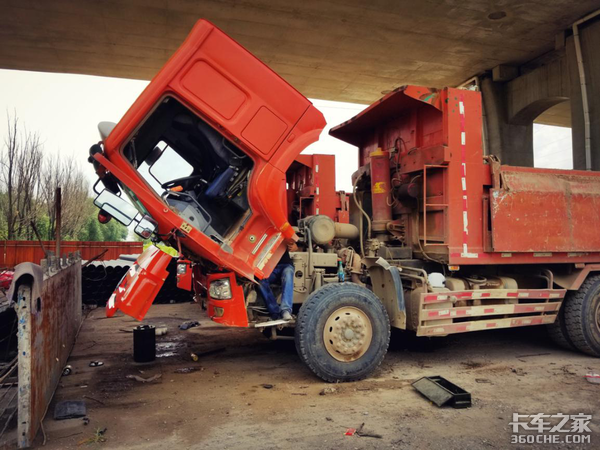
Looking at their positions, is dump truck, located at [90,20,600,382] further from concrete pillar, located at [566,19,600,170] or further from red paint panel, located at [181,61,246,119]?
concrete pillar, located at [566,19,600,170]

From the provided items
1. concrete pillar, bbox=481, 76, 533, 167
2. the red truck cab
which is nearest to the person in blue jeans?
the red truck cab

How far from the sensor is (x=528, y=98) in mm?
14242

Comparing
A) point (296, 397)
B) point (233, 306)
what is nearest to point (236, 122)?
point (233, 306)

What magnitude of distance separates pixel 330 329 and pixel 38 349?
2.72m

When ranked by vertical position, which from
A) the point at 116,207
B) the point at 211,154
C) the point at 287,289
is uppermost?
the point at 211,154

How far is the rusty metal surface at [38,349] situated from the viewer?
11.2 feet

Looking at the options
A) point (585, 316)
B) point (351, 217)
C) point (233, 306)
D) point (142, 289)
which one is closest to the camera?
point (233, 306)

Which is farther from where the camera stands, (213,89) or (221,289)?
(221,289)

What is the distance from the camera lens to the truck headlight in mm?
4691

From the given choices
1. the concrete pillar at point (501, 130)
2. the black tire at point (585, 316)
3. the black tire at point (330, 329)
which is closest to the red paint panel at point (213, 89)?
the black tire at point (330, 329)

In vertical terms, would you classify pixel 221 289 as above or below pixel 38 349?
above

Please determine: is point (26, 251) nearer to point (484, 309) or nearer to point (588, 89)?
point (484, 309)

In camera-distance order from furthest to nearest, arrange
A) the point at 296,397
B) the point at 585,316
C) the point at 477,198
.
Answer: the point at 585,316
the point at 477,198
the point at 296,397

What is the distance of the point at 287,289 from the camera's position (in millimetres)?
5141
